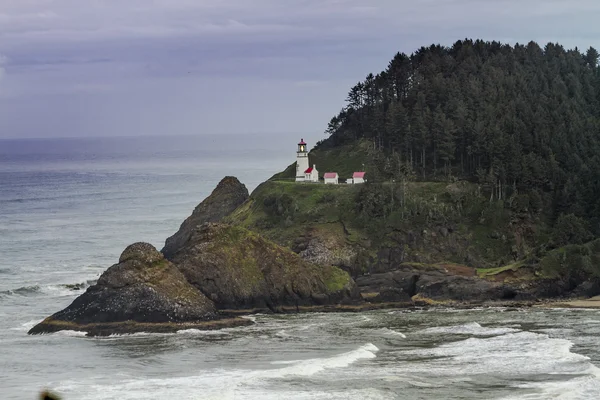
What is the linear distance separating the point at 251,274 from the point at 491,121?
133 ft

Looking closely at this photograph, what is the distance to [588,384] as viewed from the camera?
51625 mm

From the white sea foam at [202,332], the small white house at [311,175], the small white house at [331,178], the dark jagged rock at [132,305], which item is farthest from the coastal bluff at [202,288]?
the small white house at [311,175]

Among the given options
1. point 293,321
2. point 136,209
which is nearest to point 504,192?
point 293,321

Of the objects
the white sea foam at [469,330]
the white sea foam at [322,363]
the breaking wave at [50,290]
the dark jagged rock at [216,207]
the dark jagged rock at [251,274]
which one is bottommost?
the white sea foam at [322,363]

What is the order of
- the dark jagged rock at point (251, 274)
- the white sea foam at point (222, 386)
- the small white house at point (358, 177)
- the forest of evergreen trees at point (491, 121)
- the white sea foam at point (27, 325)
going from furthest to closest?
the small white house at point (358, 177) → the forest of evergreen trees at point (491, 121) → the dark jagged rock at point (251, 274) → the white sea foam at point (27, 325) → the white sea foam at point (222, 386)

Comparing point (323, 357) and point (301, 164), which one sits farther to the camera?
point (301, 164)

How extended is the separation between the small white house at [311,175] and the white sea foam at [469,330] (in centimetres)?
4551

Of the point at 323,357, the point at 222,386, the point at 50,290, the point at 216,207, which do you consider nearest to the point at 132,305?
the point at 323,357

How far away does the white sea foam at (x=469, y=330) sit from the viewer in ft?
223

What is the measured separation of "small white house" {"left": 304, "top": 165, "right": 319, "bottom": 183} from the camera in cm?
11362

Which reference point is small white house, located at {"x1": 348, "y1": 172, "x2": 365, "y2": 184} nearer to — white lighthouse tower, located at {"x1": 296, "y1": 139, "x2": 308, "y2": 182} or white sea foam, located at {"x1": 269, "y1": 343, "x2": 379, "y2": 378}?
white lighthouse tower, located at {"x1": 296, "y1": 139, "x2": 308, "y2": 182}

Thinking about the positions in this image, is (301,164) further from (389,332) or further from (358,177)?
(389,332)

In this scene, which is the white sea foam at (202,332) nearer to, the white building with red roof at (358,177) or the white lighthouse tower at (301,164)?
the white building with red roof at (358,177)

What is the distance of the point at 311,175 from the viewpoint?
113562mm
